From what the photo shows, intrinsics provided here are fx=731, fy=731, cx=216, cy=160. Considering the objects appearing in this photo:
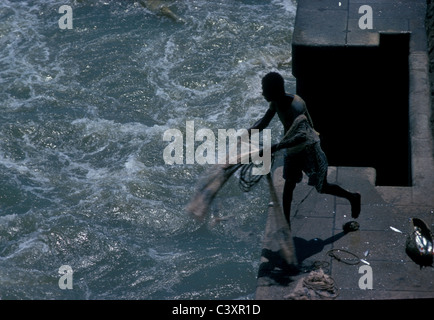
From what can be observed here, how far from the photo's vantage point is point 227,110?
12617mm

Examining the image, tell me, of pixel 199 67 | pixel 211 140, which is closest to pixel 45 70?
pixel 199 67

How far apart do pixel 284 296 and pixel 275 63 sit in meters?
8.13

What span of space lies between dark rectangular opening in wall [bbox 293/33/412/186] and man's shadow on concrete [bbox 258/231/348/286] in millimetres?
2828

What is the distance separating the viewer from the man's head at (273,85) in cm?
647

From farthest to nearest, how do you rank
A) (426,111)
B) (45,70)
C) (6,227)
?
(45,70) → (6,227) → (426,111)

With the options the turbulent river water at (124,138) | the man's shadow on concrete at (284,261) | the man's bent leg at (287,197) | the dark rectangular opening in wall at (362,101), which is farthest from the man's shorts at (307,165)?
the dark rectangular opening in wall at (362,101)

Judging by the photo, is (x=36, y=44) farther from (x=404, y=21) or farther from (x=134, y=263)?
(x=404, y=21)

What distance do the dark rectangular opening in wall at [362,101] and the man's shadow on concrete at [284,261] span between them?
2.83 metres

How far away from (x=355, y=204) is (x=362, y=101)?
9.82 ft

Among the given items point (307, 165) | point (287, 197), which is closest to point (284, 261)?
point (287, 197)

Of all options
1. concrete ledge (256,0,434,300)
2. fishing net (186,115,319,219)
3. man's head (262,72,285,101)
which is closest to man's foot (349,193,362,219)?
concrete ledge (256,0,434,300)

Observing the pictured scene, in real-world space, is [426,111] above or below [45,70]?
above

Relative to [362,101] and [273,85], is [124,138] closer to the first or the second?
[362,101]

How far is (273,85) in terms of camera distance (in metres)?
6.49
